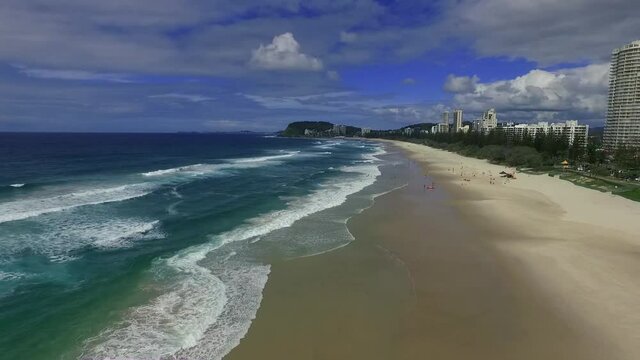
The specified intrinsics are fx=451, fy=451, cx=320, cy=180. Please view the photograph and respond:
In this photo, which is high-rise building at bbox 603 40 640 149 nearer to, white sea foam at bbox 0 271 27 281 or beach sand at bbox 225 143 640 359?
beach sand at bbox 225 143 640 359

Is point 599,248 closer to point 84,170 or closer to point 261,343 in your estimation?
point 261,343

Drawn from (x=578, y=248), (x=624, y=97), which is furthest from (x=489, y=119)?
(x=578, y=248)

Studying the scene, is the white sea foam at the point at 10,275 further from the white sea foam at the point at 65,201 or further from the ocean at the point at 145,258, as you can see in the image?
the white sea foam at the point at 65,201

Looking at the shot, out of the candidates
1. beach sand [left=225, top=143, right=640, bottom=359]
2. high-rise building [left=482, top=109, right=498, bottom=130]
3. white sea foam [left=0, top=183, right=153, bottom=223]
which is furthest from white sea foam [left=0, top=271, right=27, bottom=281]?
high-rise building [left=482, top=109, right=498, bottom=130]

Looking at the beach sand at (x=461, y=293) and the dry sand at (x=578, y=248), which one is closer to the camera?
the beach sand at (x=461, y=293)

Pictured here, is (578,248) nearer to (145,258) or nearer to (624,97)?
(145,258)

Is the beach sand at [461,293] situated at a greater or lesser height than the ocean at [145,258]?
lesser

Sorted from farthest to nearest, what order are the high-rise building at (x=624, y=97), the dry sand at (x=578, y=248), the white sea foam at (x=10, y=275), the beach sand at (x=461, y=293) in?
the high-rise building at (x=624, y=97) → the white sea foam at (x=10, y=275) → the dry sand at (x=578, y=248) → the beach sand at (x=461, y=293)

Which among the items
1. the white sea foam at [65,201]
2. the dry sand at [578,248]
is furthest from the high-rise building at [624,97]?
the white sea foam at [65,201]
